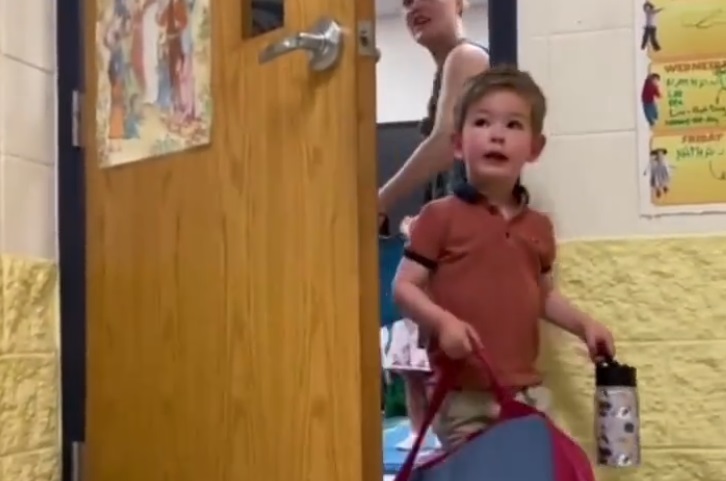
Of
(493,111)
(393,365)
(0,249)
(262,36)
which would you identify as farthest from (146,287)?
(393,365)

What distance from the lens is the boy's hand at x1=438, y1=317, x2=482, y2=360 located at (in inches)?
62.3

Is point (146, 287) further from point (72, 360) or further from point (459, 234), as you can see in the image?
point (459, 234)

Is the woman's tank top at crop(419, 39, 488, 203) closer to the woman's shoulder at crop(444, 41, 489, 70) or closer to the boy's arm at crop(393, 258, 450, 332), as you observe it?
the woman's shoulder at crop(444, 41, 489, 70)

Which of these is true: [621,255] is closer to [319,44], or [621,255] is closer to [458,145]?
[458,145]

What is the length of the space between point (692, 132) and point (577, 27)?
27 centimetres

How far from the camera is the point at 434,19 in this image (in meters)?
2.46

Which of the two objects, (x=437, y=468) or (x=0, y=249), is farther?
(x=0, y=249)

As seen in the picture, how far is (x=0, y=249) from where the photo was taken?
78.2 inches

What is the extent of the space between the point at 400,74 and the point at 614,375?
3511mm

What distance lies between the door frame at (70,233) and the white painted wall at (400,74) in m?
2.95

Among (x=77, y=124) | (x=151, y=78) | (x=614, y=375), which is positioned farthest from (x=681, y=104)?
(x=77, y=124)

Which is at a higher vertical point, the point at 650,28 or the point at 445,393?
the point at 650,28

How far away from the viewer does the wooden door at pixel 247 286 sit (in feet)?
4.91

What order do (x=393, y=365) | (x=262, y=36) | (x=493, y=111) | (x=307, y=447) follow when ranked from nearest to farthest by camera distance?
(x=307, y=447)
(x=262, y=36)
(x=493, y=111)
(x=393, y=365)
